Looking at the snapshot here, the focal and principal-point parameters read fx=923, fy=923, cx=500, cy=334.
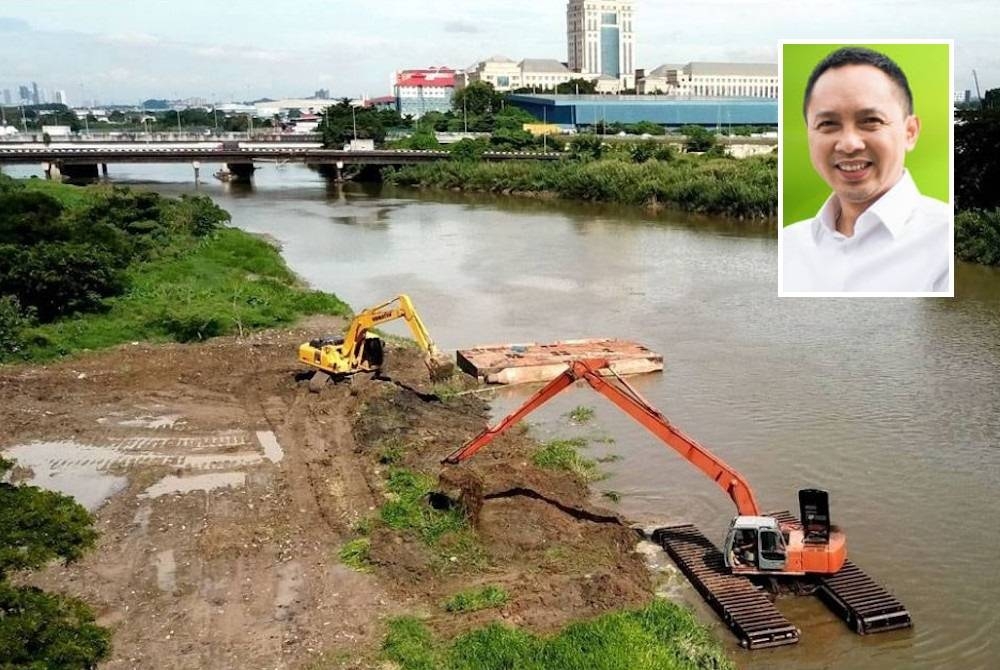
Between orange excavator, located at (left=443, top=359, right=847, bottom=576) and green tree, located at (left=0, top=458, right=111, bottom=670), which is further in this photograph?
orange excavator, located at (left=443, top=359, right=847, bottom=576)

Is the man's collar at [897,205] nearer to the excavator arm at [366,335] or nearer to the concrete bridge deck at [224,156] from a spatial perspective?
the excavator arm at [366,335]

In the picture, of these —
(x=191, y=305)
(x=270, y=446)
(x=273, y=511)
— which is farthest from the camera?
(x=191, y=305)

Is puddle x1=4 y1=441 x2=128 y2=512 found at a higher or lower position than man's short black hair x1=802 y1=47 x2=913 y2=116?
lower

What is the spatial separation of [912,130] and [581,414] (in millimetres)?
10436

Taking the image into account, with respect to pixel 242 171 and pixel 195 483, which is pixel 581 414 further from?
pixel 242 171

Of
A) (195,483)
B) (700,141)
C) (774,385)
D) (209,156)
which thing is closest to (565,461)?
(195,483)

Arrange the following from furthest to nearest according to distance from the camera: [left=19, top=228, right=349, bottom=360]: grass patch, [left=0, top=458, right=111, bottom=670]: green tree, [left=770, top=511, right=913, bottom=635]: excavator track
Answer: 1. [left=19, top=228, right=349, bottom=360]: grass patch
2. [left=770, top=511, right=913, bottom=635]: excavator track
3. [left=0, top=458, right=111, bottom=670]: green tree

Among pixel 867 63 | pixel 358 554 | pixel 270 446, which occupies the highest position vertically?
pixel 867 63

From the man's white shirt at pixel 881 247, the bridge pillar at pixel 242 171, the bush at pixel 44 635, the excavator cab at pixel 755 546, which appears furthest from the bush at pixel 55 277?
the bridge pillar at pixel 242 171

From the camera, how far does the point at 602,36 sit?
15538 centimetres

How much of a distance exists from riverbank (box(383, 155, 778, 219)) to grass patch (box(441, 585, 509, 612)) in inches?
1355

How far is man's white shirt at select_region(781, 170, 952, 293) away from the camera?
23.6 ft

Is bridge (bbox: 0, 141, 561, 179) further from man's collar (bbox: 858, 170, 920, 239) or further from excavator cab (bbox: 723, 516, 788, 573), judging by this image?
man's collar (bbox: 858, 170, 920, 239)

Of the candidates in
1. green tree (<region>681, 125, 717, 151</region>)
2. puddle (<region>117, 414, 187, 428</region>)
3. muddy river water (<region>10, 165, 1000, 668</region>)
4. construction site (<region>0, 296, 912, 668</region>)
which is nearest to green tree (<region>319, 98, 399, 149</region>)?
green tree (<region>681, 125, 717, 151</region>)
